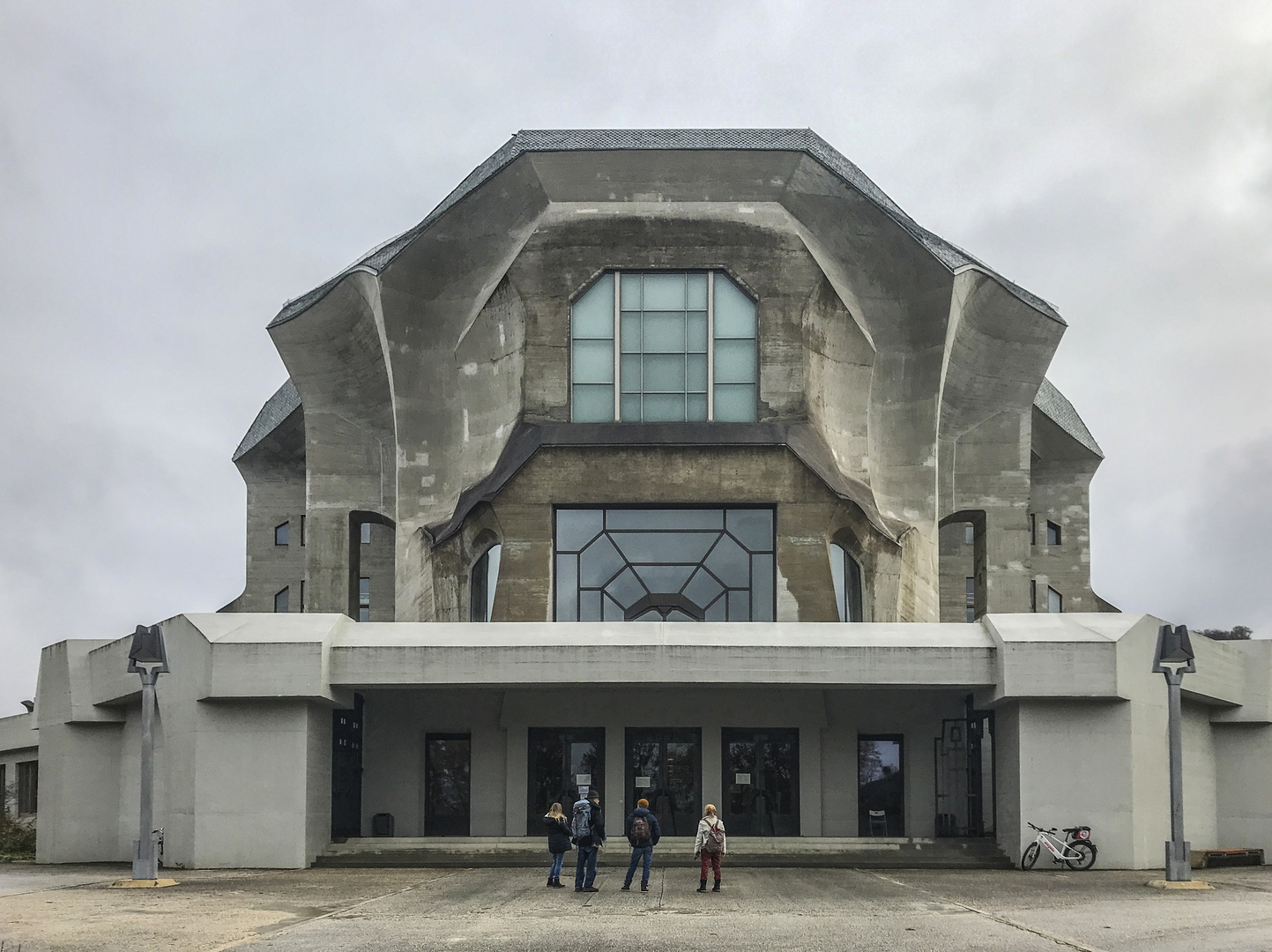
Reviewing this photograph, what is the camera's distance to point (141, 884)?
72.6ft

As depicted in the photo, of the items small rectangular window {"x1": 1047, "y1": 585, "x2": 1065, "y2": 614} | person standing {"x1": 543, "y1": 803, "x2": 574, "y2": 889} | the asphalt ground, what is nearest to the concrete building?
the asphalt ground

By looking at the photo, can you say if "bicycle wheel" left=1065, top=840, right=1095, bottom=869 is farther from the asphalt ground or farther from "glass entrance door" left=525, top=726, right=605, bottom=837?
"glass entrance door" left=525, top=726, right=605, bottom=837

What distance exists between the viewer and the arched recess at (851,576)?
34750 millimetres

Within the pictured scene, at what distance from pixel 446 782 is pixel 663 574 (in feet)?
22.1

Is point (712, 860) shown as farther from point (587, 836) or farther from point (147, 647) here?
point (147, 647)

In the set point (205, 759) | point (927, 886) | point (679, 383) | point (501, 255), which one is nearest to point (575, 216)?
point (501, 255)

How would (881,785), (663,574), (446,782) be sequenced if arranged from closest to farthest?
(446,782) → (881,785) → (663,574)

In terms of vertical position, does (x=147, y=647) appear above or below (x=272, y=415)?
below

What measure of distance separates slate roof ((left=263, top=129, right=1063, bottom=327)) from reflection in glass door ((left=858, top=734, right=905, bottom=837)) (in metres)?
11.4

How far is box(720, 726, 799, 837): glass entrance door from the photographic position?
3125 centimetres

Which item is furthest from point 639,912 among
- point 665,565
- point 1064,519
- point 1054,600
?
point 1054,600

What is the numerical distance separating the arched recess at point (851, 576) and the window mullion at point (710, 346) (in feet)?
13.8

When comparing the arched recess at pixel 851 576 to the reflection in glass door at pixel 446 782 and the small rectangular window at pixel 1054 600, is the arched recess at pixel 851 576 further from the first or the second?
the small rectangular window at pixel 1054 600

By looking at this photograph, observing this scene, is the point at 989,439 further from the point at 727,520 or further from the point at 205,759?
the point at 205,759
